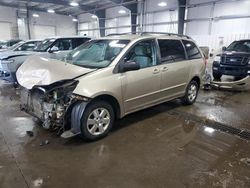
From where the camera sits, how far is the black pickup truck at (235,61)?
7.33 metres

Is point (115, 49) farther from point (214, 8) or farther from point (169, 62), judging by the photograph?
point (214, 8)

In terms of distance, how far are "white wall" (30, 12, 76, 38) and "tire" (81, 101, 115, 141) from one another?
843 inches

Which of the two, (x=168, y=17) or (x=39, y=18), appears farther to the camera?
(x=39, y=18)

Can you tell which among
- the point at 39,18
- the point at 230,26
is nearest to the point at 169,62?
the point at 230,26

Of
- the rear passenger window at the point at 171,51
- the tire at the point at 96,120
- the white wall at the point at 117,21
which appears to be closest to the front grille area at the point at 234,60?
the rear passenger window at the point at 171,51

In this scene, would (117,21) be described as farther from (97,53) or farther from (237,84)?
(97,53)

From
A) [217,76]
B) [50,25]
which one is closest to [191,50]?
[217,76]

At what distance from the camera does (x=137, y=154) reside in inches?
119

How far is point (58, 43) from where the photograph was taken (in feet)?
26.1

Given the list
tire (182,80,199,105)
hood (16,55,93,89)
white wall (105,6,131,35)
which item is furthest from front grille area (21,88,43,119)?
white wall (105,6,131,35)

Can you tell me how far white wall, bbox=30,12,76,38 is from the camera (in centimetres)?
2206

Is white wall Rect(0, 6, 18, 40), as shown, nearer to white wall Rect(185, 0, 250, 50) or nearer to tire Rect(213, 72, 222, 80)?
white wall Rect(185, 0, 250, 50)

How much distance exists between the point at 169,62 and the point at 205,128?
143 cm

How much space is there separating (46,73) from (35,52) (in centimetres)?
494
